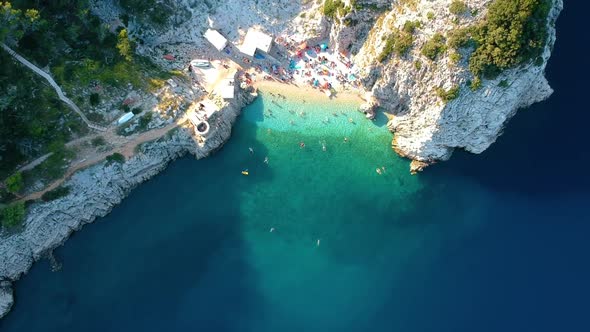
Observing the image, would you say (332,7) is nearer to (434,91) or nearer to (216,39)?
(216,39)

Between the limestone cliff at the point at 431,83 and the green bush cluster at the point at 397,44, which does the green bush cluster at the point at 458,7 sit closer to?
the limestone cliff at the point at 431,83

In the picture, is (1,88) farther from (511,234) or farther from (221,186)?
(511,234)

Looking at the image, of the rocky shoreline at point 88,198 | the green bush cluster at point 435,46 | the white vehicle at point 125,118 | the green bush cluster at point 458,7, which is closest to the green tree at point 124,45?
the white vehicle at point 125,118

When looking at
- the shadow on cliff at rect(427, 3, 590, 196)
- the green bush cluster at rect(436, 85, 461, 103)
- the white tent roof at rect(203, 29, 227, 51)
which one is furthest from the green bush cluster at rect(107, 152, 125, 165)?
the shadow on cliff at rect(427, 3, 590, 196)

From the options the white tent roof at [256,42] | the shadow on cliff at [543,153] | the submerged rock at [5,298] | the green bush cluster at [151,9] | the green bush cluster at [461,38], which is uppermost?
the green bush cluster at [461,38]

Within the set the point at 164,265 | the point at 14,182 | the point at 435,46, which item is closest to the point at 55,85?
the point at 14,182

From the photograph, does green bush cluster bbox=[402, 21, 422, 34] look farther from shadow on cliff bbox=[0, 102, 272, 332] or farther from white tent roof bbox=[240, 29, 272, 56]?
shadow on cliff bbox=[0, 102, 272, 332]

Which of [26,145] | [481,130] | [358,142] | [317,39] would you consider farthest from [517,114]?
[26,145]

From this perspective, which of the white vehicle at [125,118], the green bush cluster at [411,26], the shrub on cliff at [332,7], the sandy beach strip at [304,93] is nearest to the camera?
the green bush cluster at [411,26]
